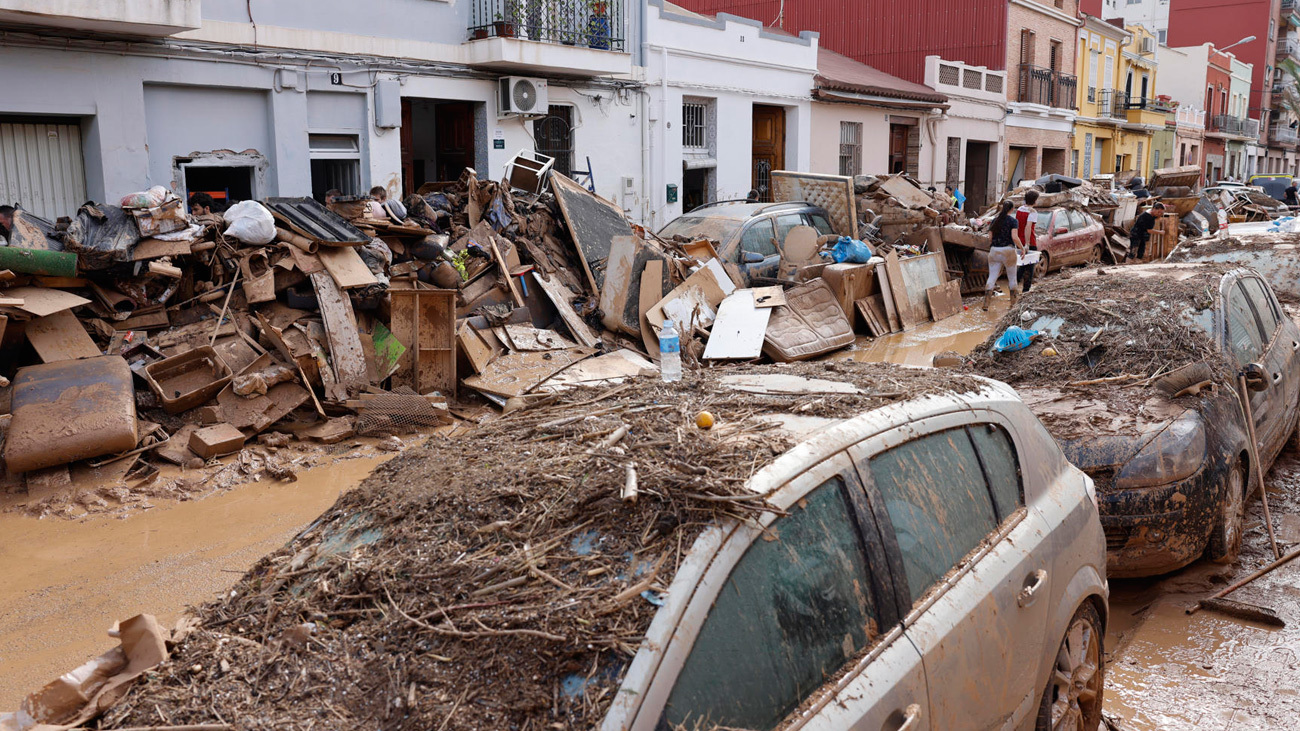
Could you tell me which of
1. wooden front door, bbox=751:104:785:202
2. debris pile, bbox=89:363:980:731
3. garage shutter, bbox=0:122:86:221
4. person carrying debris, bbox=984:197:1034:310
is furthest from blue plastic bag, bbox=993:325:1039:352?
wooden front door, bbox=751:104:785:202

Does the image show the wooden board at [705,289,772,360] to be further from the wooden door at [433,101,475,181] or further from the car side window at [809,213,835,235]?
the wooden door at [433,101,475,181]

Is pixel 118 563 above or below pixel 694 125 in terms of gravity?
below

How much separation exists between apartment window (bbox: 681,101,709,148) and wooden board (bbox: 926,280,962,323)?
6.66 metres

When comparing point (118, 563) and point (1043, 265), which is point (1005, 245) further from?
point (118, 563)

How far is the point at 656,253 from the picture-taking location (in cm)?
1180

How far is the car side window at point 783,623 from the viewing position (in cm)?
219

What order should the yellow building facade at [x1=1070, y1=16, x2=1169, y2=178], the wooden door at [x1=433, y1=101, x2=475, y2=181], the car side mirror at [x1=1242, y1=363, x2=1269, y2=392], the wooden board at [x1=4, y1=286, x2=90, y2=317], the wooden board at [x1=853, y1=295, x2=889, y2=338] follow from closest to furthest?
the car side mirror at [x1=1242, y1=363, x2=1269, y2=392] < the wooden board at [x1=4, y1=286, x2=90, y2=317] < the wooden board at [x1=853, y1=295, x2=889, y2=338] < the wooden door at [x1=433, y1=101, x2=475, y2=181] < the yellow building facade at [x1=1070, y1=16, x2=1169, y2=178]

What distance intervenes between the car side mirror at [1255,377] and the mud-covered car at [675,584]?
346 cm

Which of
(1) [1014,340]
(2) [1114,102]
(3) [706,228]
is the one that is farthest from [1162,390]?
(2) [1114,102]

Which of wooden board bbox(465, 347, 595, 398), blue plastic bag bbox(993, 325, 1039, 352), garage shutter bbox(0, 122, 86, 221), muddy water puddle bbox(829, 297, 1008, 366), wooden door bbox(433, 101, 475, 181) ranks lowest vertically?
muddy water puddle bbox(829, 297, 1008, 366)

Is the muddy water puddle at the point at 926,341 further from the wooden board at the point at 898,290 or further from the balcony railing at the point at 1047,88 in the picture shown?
the balcony railing at the point at 1047,88

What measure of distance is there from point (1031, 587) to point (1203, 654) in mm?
2261

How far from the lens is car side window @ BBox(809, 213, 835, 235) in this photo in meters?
15.3

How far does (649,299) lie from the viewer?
1157 centimetres
